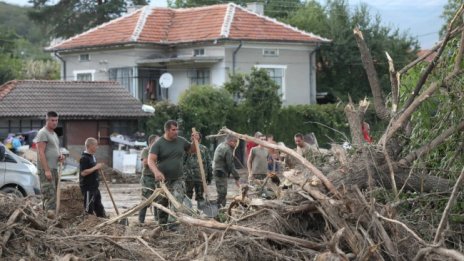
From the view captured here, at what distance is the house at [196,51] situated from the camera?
39938mm

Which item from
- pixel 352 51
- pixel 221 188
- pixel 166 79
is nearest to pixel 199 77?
pixel 166 79

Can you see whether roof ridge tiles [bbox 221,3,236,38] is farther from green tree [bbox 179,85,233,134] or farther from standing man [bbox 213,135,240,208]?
standing man [bbox 213,135,240,208]

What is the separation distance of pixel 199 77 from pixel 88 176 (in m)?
26.9

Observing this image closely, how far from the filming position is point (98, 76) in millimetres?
43531

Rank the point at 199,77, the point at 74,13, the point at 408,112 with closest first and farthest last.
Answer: the point at 408,112 → the point at 199,77 → the point at 74,13

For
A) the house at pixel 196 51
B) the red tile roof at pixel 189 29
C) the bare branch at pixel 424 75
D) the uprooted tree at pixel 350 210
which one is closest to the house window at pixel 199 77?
the house at pixel 196 51

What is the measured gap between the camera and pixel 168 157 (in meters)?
13.7

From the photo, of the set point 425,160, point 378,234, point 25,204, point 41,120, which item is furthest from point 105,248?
point 41,120

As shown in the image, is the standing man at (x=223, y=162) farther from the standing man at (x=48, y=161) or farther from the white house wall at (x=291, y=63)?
the white house wall at (x=291, y=63)

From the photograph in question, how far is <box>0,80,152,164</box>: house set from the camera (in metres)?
31.9

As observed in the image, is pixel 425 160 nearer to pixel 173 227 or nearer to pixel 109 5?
pixel 173 227

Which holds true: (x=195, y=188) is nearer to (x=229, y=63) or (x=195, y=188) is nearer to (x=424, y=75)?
(x=424, y=75)

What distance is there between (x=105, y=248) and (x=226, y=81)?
28377 millimetres

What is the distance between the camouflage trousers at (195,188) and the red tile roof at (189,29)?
927 inches
